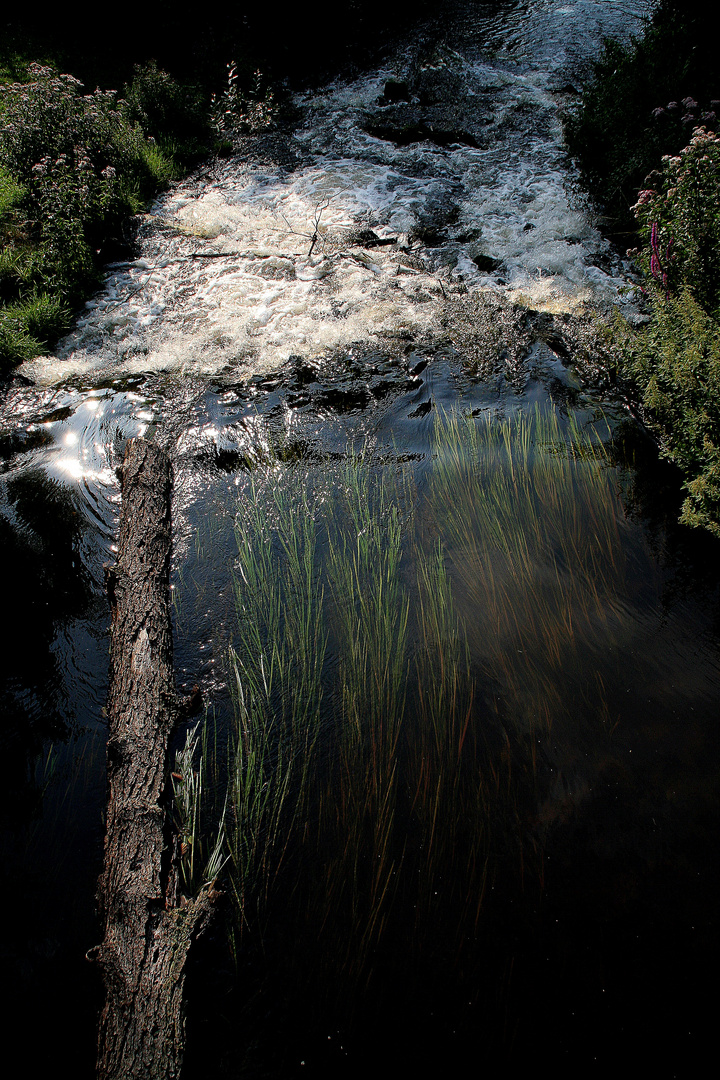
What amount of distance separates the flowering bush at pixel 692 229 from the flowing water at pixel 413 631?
0.75 meters

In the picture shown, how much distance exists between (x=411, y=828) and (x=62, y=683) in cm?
233

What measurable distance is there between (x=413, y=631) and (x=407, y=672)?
0.98ft

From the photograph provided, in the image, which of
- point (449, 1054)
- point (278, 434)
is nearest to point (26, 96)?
point (278, 434)

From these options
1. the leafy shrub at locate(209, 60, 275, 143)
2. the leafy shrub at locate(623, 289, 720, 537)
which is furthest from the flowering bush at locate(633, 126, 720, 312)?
the leafy shrub at locate(209, 60, 275, 143)

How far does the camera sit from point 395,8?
13.1m

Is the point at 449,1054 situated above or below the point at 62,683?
below

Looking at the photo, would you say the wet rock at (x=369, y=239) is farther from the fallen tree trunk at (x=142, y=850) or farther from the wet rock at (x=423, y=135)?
the fallen tree trunk at (x=142, y=850)

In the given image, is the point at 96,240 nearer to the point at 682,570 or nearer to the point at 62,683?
the point at 62,683

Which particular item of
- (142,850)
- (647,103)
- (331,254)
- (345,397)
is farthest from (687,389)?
(647,103)

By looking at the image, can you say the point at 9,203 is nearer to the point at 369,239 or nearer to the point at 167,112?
the point at 167,112

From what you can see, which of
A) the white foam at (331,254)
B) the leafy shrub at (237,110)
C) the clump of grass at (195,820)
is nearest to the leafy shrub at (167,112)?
the leafy shrub at (237,110)

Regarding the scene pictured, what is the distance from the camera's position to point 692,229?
5.04 metres

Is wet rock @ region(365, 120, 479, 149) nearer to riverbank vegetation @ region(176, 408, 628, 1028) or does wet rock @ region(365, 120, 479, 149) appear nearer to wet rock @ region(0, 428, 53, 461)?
riverbank vegetation @ region(176, 408, 628, 1028)

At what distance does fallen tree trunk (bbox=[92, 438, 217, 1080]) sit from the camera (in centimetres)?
211
